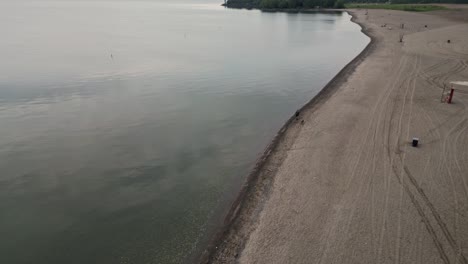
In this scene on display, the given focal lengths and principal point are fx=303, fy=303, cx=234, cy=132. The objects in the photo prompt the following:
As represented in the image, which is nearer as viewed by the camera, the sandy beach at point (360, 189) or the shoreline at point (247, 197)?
the sandy beach at point (360, 189)

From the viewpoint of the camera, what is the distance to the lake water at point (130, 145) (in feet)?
46.3

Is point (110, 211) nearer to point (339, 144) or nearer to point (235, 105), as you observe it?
point (339, 144)

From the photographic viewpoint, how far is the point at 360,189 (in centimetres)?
1539

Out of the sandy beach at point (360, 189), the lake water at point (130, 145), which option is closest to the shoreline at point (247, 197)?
the sandy beach at point (360, 189)

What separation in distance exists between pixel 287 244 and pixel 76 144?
17933 millimetres

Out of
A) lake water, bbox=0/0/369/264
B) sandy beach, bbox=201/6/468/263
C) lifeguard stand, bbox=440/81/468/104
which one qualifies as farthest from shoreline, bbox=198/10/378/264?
lifeguard stand, bbox=440/81/468/104

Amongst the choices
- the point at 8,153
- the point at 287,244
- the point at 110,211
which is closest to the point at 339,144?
the point at 287,244

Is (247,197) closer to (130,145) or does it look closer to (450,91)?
(130,145)

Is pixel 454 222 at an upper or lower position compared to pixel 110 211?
upper

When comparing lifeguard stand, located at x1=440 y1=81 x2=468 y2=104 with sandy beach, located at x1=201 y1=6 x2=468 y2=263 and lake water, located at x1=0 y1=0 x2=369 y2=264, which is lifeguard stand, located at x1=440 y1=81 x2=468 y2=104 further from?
lake water, located at x1=0 y1=0 x2=369 y2=264

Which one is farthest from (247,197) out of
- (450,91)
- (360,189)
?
(450,91)

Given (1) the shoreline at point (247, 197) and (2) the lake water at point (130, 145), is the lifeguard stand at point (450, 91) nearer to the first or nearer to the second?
(1) the shoreline at point (247, 197)

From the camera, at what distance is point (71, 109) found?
96.6ft

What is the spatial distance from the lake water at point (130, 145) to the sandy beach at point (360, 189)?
A: 2.00m
